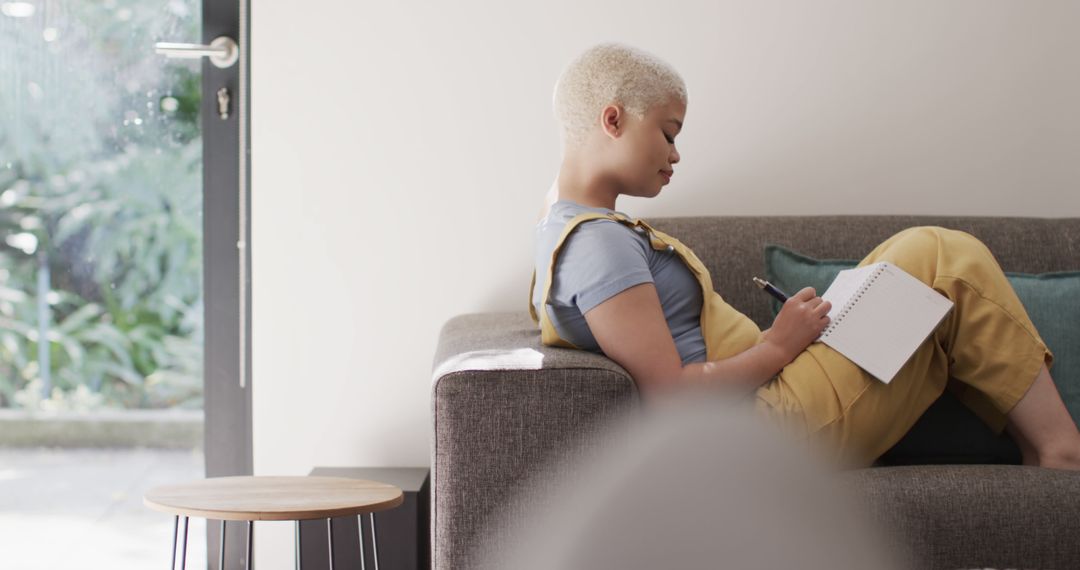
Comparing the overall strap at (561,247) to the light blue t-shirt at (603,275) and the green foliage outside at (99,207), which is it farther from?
the green foliage outside at (99,207)

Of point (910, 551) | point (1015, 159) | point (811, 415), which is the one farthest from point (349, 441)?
point (1015, 159)

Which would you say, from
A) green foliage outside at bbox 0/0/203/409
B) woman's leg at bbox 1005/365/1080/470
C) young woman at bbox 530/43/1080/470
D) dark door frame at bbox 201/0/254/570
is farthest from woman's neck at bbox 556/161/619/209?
green foliage outside at bbox 0/0/203/409

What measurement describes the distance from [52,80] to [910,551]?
1.84 metres

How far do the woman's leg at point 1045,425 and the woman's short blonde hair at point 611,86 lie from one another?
0.64 metres

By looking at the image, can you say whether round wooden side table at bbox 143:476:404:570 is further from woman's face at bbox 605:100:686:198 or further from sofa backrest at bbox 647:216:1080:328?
Answer: sofa backrest at bbox 647:216:1080:328

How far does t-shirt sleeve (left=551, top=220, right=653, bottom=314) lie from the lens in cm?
133

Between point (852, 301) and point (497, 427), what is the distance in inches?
21.9

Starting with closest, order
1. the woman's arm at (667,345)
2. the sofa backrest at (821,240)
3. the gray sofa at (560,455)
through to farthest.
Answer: the gray sofa at (560,455) < the woman's arm at (667,345) < the sofa backrest at (821,240)

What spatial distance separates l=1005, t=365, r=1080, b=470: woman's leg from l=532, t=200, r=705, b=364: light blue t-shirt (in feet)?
1.45

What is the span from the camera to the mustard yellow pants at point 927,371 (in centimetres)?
135

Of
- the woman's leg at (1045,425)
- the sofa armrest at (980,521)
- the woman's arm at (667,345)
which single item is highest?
the woman's arm at (667,345)

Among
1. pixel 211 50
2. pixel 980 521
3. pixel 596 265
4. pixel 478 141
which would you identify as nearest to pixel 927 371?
pixel 980 521

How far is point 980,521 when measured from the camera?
1.19 meters

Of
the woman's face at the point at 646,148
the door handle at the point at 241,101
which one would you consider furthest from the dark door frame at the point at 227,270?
the woman's face at the point at 646,148
